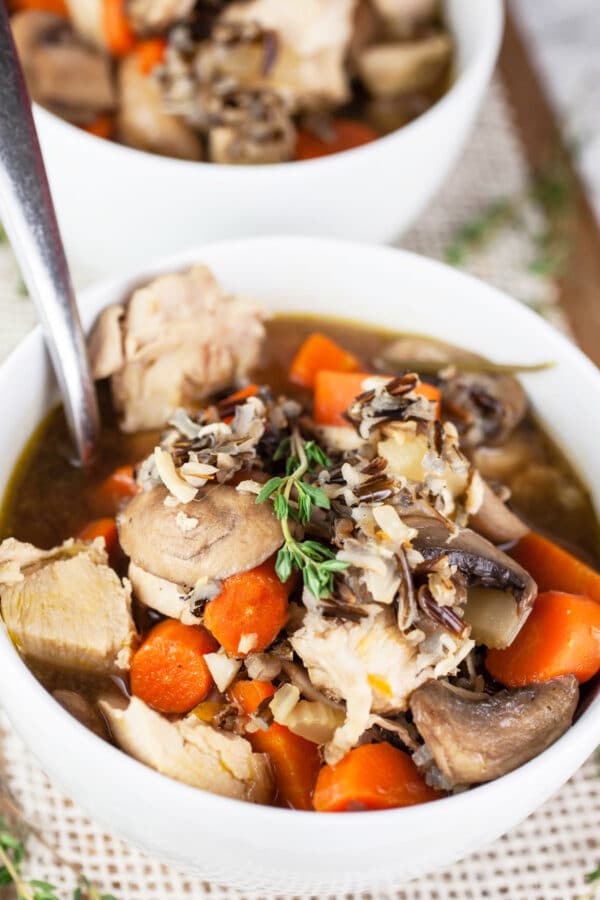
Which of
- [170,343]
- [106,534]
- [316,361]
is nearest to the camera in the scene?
[106,534]

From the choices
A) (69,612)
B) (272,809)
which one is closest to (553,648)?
(272,809)

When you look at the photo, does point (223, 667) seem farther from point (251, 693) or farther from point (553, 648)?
point (553, 648)

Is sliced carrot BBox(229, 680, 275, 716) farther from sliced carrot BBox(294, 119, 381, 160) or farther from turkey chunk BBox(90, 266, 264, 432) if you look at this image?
sliced carrot BBox(294, 119, 381, 160)

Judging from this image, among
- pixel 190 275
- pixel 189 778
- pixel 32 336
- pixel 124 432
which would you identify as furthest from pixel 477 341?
pixel 189 778

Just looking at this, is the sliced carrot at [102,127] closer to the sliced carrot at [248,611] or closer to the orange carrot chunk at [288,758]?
the sliced carrot at [248,611]

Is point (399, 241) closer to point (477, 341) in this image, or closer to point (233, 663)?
point (477, 341)

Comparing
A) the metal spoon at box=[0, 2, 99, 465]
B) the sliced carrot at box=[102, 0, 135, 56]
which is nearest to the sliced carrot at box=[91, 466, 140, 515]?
the metal spoon at box=[0, 2, 99, 465]
